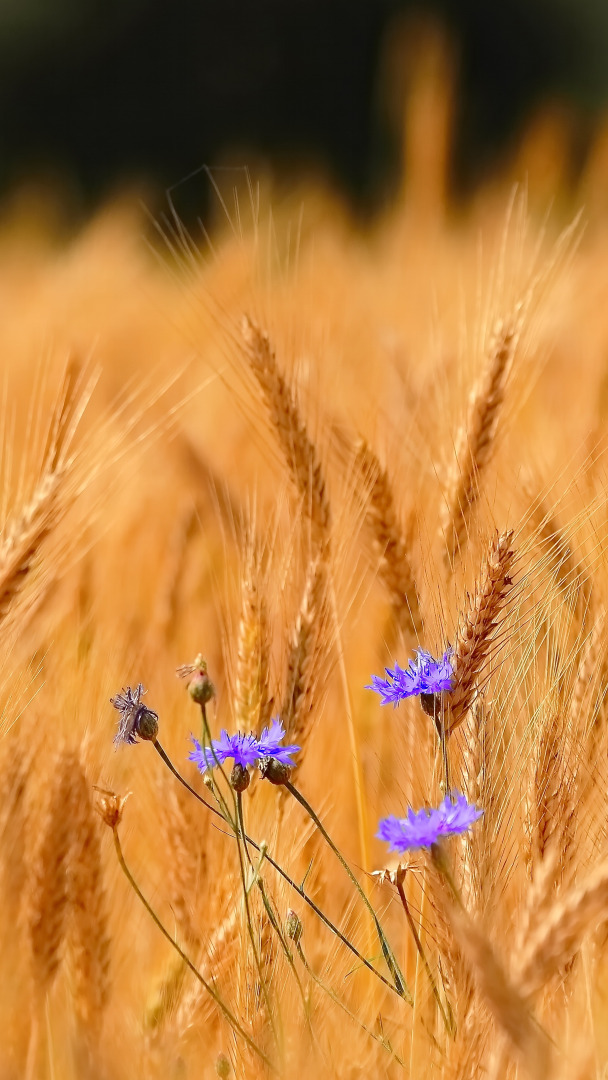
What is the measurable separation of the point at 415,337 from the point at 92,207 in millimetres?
8389

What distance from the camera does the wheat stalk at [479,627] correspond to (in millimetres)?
671

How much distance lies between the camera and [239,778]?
2.31ft

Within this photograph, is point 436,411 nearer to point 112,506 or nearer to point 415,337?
point 112,506

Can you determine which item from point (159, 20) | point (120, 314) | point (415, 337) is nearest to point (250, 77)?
point (159, 20)

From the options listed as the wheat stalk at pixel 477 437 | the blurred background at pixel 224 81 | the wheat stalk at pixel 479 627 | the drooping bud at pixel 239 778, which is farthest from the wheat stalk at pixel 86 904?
the blurred background at pixel 224 81

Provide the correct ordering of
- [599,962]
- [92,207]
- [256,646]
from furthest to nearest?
[92,207]
[256,646]
[599,962]

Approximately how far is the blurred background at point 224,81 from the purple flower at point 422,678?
10022 millimetres

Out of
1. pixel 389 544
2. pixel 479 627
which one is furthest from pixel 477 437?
pixel 479 627

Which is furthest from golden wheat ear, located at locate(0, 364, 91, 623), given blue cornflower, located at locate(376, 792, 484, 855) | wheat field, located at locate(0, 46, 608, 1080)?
blue cornflower, located at locate(376, 792, 484, 855)

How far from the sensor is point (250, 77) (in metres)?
11.8

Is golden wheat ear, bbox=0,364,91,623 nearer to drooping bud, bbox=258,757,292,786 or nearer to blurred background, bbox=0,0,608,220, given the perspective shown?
drooping bud, bbox=258,757,292,786

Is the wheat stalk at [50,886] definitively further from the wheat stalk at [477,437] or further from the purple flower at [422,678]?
the wheat stalk at [477,437]

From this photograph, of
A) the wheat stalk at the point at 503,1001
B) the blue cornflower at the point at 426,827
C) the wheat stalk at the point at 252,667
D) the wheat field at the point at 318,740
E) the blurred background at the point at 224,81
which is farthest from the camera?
the blurred background at the point at 224,81

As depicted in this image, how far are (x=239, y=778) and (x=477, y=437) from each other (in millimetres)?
454
